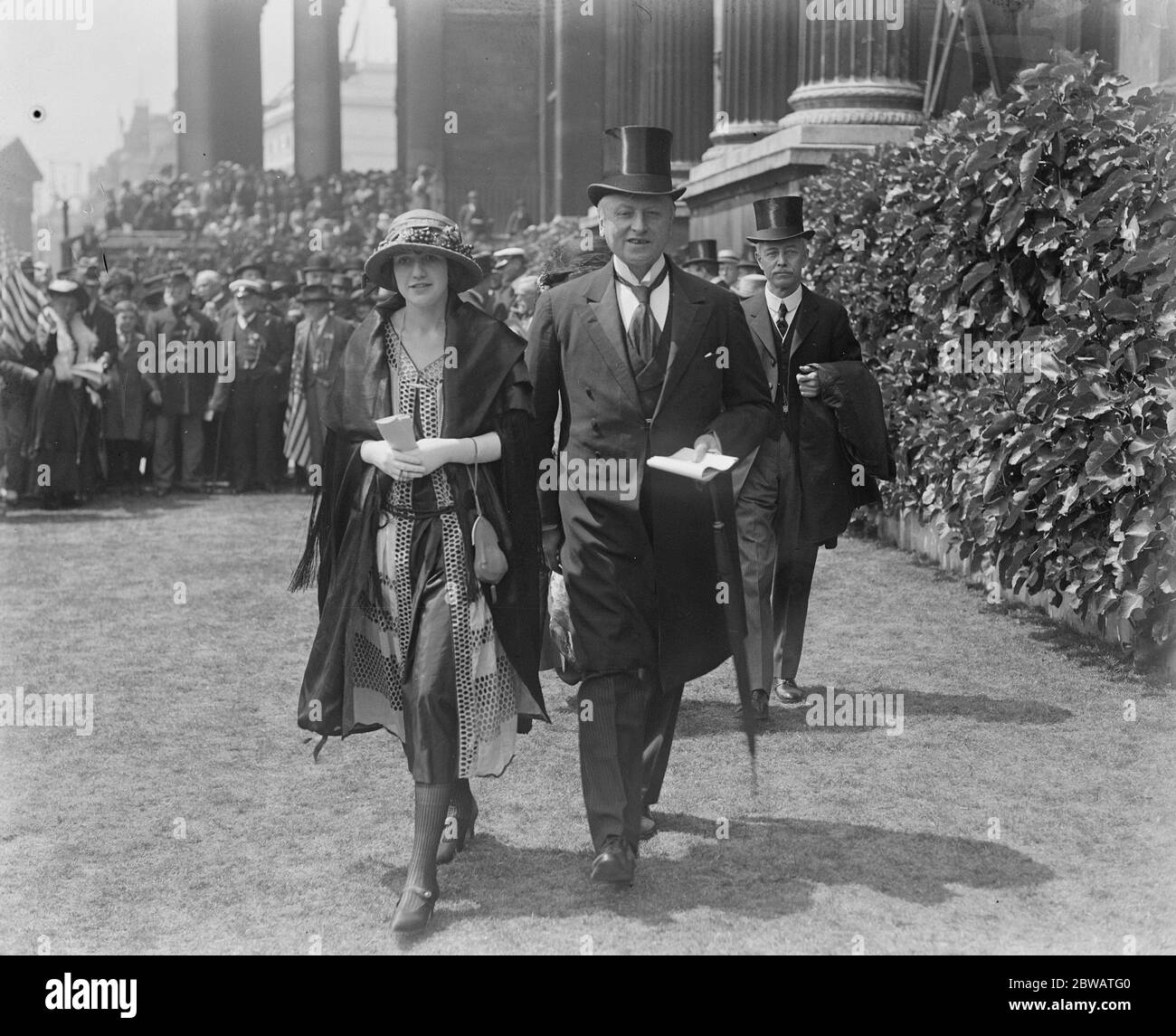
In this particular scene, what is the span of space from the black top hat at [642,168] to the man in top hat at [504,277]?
10019 mm

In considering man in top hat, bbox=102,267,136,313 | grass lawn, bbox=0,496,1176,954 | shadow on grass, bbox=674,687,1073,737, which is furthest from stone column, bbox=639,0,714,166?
shadow on grass, bbox=674,687,1073,737

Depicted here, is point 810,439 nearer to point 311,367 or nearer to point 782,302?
point 782,302

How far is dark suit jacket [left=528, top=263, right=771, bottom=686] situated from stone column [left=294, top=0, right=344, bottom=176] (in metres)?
53.8

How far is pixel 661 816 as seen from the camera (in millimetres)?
6371

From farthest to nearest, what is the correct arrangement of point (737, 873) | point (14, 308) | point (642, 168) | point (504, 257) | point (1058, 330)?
point (504, 257), point (14, 308), point (1058, 330), point (642, 168), point (737, 873)

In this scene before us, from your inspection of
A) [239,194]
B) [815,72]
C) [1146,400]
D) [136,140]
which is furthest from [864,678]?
[136,140]

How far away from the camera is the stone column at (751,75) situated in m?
19.5

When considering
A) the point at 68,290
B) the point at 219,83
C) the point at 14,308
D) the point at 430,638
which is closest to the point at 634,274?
the point at 430,638

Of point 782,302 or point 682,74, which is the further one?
point 682,74

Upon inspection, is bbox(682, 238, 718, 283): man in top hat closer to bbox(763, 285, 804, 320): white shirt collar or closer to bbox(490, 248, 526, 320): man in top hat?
bbox(490, 248, 526, 320): man in top hat

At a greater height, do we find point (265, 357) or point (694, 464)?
point (265, 357)

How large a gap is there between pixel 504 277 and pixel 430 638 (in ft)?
40.6

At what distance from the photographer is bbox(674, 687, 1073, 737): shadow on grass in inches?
305

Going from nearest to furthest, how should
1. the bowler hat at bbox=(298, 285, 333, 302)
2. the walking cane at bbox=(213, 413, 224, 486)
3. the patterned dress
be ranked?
the patterned dress → the bowler hat at bbox=(298, 285, 333, 302) → the walking cane at bbox=(213, 413, 224, 486)
